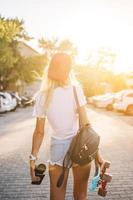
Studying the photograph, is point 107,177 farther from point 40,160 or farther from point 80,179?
point 40,160

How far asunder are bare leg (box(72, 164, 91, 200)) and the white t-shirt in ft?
1.00

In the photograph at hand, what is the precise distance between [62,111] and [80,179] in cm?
62

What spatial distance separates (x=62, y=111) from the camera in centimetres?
304

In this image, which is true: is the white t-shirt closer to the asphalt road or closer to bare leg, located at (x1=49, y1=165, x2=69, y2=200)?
bare leg, located at (x1=49, y1=165, x2=69, y2=200)

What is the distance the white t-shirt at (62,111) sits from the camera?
305 cm

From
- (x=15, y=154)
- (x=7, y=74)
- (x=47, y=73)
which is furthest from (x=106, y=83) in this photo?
(x=47, y=73)

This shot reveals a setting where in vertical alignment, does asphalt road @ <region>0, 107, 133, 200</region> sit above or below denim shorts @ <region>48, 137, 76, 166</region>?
below

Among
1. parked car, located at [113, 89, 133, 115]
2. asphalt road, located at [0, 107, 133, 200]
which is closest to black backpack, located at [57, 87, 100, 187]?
asphalt road, located at [0, 107, 133, 200]

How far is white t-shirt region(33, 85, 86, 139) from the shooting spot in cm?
305

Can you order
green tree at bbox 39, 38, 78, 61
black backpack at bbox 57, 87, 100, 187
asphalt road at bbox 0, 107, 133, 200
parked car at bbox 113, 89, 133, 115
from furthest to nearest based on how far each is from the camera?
1. green tree at bbox 39, 38, 78, 61
2. parked car at bbox 113, 89, 133, 115
3. asphalt road at bbox 0, 107, 133, 200
4. black backpack at bbox 57, 87, 100, 187

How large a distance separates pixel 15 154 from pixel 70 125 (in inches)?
244

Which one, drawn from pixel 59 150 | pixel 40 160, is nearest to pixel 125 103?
pixel 40 160

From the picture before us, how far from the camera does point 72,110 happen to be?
10.1 feet

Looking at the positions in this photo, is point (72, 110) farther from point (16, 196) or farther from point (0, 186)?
point (0, 186)
